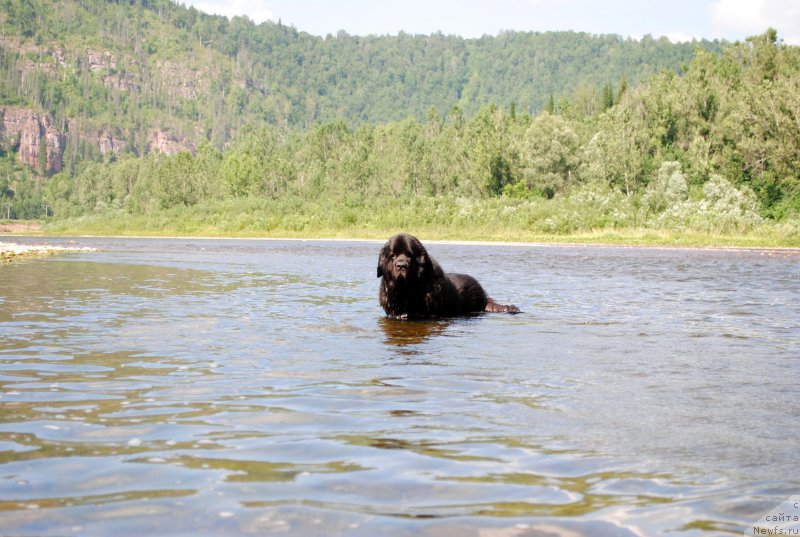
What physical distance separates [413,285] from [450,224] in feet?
191

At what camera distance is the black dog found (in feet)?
42.9

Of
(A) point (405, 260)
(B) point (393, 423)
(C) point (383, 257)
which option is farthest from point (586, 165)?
(B) point (393, 423)

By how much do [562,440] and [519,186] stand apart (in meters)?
86.4

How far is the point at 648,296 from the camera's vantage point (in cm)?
1812

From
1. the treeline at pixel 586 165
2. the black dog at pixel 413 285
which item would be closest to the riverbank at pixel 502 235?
the treeline at pixel 586 165

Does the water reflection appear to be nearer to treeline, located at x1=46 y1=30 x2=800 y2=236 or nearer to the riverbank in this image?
the riverbank

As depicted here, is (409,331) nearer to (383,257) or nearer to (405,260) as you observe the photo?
(405,260)

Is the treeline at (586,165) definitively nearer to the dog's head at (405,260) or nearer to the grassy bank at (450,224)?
the grassy bank at (450,224)

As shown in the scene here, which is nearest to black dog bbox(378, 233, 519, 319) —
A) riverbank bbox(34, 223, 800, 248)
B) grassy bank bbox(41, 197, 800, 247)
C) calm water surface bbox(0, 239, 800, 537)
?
calm water surface bbox(0, 239, 800, 537)

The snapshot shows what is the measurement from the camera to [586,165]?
90.3m

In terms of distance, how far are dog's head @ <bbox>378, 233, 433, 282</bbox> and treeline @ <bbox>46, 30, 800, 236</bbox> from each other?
47.6m

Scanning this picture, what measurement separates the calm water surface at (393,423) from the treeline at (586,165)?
163ft

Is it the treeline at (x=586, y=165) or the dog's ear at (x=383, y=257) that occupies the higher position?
the treeline at (x=586, y=165)

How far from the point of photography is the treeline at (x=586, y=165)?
214ft
